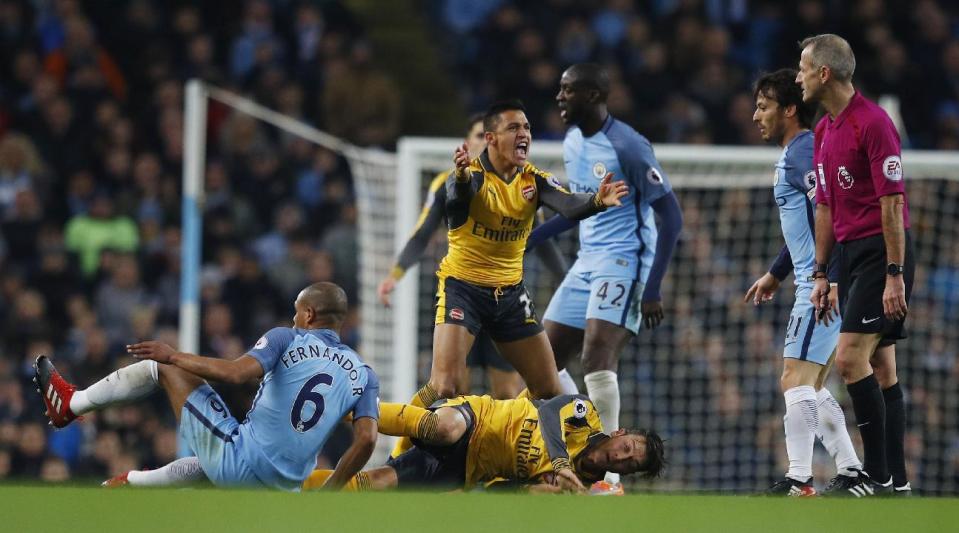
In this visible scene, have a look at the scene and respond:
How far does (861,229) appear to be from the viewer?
6.65m

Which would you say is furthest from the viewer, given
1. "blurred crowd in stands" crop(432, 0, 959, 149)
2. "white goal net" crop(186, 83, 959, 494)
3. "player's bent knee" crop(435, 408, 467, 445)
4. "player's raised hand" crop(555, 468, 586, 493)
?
"blurred crowd in stands" crop(432, 0, 959, 149)

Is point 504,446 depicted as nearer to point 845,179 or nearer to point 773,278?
point 773,278

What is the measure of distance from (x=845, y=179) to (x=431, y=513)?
8.86ft

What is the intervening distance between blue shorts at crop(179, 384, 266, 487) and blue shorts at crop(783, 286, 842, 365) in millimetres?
2641

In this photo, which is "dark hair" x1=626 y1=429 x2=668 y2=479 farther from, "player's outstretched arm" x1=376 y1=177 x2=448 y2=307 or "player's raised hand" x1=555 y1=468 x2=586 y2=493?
"player's outstretched arm" x1=376 y1=177 x2=448 y2=307

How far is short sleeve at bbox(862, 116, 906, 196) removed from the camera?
6.45 m

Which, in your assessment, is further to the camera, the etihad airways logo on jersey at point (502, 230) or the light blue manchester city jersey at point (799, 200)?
the etihad airways logo on jersey at point (502, 230)

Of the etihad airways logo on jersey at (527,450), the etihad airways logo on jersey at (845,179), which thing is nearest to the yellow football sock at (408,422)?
the etihad airways logo on jersey at (527,450)

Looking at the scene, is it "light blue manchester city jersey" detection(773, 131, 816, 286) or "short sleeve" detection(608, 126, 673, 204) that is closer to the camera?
"light blue manchester city jersey" detection(773, 131, 816, 286)

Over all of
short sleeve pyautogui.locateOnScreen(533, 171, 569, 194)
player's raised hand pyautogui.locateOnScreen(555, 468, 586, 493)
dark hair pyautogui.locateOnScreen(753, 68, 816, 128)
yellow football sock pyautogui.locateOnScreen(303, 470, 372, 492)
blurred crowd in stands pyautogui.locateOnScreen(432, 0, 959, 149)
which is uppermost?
blurred crowd in stands pyautogui.locateOnScreen(432, 0, 959, 149)

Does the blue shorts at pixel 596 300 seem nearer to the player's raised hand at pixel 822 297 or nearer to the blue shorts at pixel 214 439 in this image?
the player's raised hand at pixel 822 297

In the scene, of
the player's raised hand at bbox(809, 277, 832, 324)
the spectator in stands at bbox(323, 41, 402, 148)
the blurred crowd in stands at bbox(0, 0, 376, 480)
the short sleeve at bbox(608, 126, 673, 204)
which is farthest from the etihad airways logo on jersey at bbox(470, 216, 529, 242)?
the spectator in stands at bbox(323, 41, 402, 148)

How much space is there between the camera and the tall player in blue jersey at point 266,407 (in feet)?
22.0

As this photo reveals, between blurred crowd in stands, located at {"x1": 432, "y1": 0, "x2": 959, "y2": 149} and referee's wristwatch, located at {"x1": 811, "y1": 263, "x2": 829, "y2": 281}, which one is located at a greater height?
blurred crowd in stands, located at {"x1": 432, "y1": 0, "x2": 959, "y2": 149}
